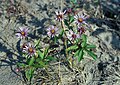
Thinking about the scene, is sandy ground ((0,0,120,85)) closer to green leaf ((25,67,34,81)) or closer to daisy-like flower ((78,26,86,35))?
green leaf ((25,67,34,81))

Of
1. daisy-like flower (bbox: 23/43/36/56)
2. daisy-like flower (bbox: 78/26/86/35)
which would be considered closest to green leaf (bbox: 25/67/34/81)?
daisy-like flower (bbox: 23/43/36/56)

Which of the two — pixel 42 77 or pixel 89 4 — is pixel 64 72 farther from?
pixel 89 4

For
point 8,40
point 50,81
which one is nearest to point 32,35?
point 8,40

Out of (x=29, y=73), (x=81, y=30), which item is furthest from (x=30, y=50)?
(x=81, y=30)

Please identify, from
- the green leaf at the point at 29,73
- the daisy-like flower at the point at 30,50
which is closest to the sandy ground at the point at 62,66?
the green leaf at the point at 29,73

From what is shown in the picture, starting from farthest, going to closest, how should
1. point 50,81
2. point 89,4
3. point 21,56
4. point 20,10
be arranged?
point 89,4 → point 20,10 → point 21,56 → point 50,81

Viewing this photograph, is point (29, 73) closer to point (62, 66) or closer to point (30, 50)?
point (30, 50)

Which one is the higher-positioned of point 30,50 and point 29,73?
point 30,50

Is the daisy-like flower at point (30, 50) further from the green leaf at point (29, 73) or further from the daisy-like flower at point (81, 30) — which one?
the daisy-like flower at point (81, 30)
